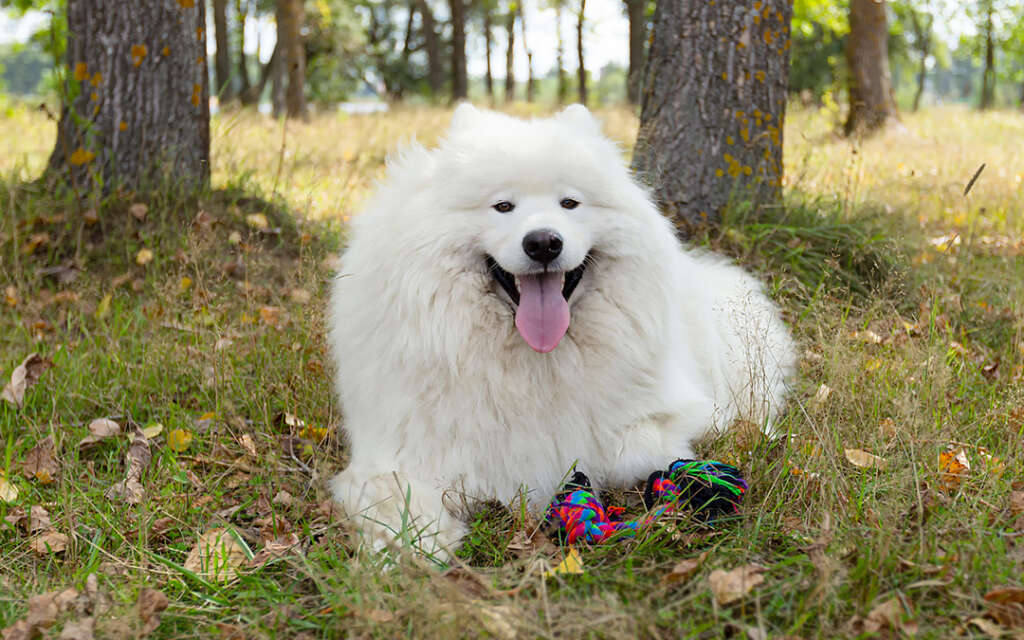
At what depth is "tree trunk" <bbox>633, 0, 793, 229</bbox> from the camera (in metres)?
4.70

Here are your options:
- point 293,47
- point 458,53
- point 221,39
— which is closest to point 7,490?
point 293,47

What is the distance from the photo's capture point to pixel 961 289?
4.52m

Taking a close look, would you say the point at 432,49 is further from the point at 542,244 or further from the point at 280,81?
the point at 542,244

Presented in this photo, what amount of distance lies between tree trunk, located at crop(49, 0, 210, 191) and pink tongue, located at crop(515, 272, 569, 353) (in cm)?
341

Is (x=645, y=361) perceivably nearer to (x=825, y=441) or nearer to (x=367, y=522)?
(x=825, y=441)

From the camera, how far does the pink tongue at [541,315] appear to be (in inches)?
101

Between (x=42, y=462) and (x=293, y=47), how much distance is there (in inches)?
445

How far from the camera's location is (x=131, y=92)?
4945 mm

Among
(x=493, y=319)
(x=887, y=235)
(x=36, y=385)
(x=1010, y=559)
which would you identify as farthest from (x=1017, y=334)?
(x=36, y=385)

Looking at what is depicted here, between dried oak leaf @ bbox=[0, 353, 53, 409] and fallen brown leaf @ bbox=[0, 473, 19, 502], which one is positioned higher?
dried oak leaf @ bbox=[0, 353, 53, 409]

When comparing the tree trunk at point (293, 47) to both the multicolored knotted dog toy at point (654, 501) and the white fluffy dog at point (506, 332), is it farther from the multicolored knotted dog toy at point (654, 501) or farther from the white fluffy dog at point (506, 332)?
the multicolored knotted dog toy at point (654, 501)

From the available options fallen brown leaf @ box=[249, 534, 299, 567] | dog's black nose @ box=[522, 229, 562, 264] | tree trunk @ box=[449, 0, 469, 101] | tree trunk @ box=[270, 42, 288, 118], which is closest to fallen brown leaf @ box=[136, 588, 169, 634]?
fallen brown leaf @ box=[249, 534, 299, 567]

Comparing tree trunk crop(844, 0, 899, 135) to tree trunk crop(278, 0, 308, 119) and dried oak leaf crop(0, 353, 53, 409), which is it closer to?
tree trunk crop(278, 0, 308, 119)

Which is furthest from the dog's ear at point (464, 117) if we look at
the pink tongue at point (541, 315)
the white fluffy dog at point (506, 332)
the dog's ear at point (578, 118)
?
the pink tongue at point (541, 315)
